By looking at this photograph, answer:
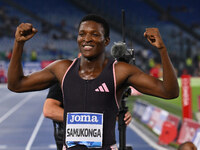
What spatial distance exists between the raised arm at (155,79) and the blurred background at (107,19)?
2292cm

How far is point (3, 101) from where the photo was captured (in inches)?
637

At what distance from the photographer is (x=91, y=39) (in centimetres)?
A: 244

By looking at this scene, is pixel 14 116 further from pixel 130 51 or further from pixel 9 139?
pixel 130 51

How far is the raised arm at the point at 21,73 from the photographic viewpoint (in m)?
2.48

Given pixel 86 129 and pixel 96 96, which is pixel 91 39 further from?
pixel 86 129

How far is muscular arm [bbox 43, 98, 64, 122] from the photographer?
357 centimetres

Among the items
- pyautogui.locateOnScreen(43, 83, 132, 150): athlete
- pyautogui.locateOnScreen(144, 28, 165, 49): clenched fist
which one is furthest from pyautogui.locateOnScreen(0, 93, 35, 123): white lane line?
pyautogui.locateOnScreen(144, 28, 165, 49): clenched fist

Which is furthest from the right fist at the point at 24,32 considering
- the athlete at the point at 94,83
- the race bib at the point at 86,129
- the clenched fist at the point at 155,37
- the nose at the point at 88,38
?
the clenched fist at the point at 155,37

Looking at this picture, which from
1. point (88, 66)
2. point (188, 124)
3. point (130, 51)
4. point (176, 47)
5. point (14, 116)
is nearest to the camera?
point (88, 66)

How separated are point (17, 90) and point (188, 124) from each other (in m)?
4.78

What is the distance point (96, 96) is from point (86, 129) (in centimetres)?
23

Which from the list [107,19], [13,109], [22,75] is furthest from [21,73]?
[107,19]

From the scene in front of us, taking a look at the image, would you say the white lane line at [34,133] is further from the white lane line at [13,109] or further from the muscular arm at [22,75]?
the muscular arm at [22,75]

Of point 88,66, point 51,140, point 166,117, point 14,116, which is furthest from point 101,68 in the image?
point 14,116
